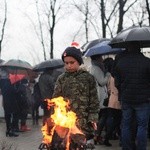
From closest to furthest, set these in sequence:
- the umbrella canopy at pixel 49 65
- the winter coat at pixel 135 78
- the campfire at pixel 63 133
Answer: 1. the campfire at pixel 63 133
2. the winter coat at pixel 135 78
3. the umbrella canopy at pixel 49 65

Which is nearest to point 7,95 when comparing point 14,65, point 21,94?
point 21,94

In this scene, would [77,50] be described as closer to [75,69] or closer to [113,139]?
[75,69]

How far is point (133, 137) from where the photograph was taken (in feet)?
30.2

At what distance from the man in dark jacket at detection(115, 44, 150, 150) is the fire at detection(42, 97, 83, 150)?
2414mm

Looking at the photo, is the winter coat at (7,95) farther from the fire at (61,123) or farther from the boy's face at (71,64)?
the fire at (61,123)

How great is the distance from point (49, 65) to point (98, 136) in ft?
10.4

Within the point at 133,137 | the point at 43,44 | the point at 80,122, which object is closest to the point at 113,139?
the point at 133,137

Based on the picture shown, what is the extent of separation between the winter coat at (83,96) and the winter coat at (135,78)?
2.20 meters

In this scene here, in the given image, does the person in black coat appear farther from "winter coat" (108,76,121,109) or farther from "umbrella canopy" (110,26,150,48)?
"umbrella canopy" (110,26,150,48)

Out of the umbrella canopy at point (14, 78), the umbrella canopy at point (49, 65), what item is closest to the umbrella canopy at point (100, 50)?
the umbrella canopy at point (49, 65)

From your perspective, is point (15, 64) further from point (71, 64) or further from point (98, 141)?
point (71, 64)

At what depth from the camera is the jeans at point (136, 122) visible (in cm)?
803

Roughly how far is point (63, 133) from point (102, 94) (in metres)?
5.33

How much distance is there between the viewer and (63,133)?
5504 millimetres
